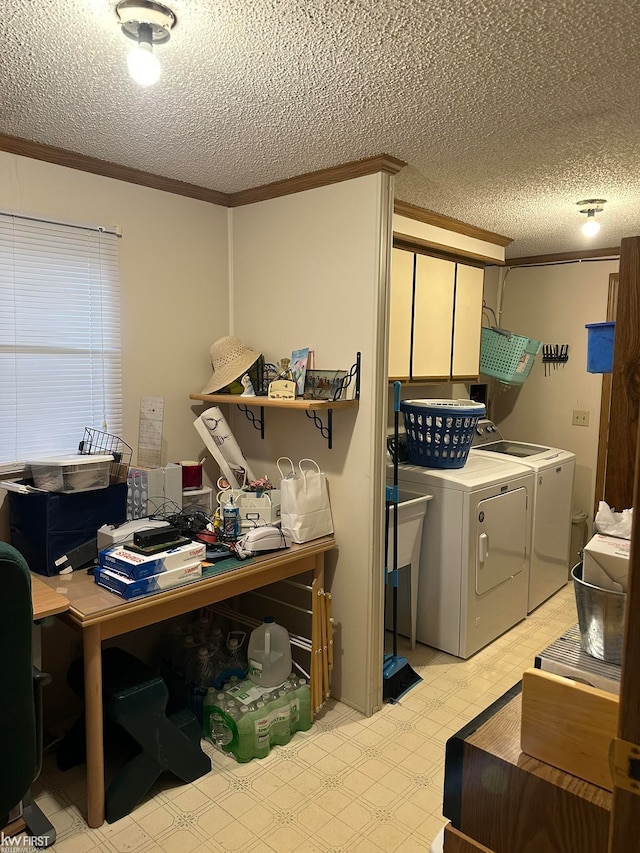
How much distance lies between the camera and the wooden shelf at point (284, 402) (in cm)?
234

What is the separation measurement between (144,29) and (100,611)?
5.13 feet

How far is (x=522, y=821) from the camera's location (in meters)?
0.90

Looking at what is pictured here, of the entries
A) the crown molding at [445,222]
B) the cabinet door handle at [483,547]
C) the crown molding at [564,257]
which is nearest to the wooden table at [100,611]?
the cabinet door handle at [483,547]

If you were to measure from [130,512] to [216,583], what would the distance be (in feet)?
1.68

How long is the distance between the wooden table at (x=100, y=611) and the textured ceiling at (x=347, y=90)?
1.53 m

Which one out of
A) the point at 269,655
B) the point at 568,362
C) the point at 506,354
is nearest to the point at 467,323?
the point at 506,354

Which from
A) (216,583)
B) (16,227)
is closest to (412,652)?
(216,583)

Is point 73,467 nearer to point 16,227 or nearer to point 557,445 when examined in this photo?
point 16,227

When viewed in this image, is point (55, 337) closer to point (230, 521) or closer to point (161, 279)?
point (161, 279)

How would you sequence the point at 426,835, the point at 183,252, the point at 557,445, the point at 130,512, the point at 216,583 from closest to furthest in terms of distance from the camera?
the point at 426,835 → the point at 216,583 → the point at 130,512 → the point at 183,252 → the point at 557,445

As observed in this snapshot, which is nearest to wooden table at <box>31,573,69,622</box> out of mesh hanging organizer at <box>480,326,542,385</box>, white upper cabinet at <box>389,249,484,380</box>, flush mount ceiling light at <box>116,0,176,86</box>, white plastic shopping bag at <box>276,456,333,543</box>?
white plastic shopping bag at <box>276,456,333,543</box>

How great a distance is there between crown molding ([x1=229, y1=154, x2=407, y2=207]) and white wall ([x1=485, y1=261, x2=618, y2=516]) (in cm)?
230

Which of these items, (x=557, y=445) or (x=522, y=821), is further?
(x=557, y=445)

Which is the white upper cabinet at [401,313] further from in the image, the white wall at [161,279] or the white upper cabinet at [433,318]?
the white wall at [161,279]
